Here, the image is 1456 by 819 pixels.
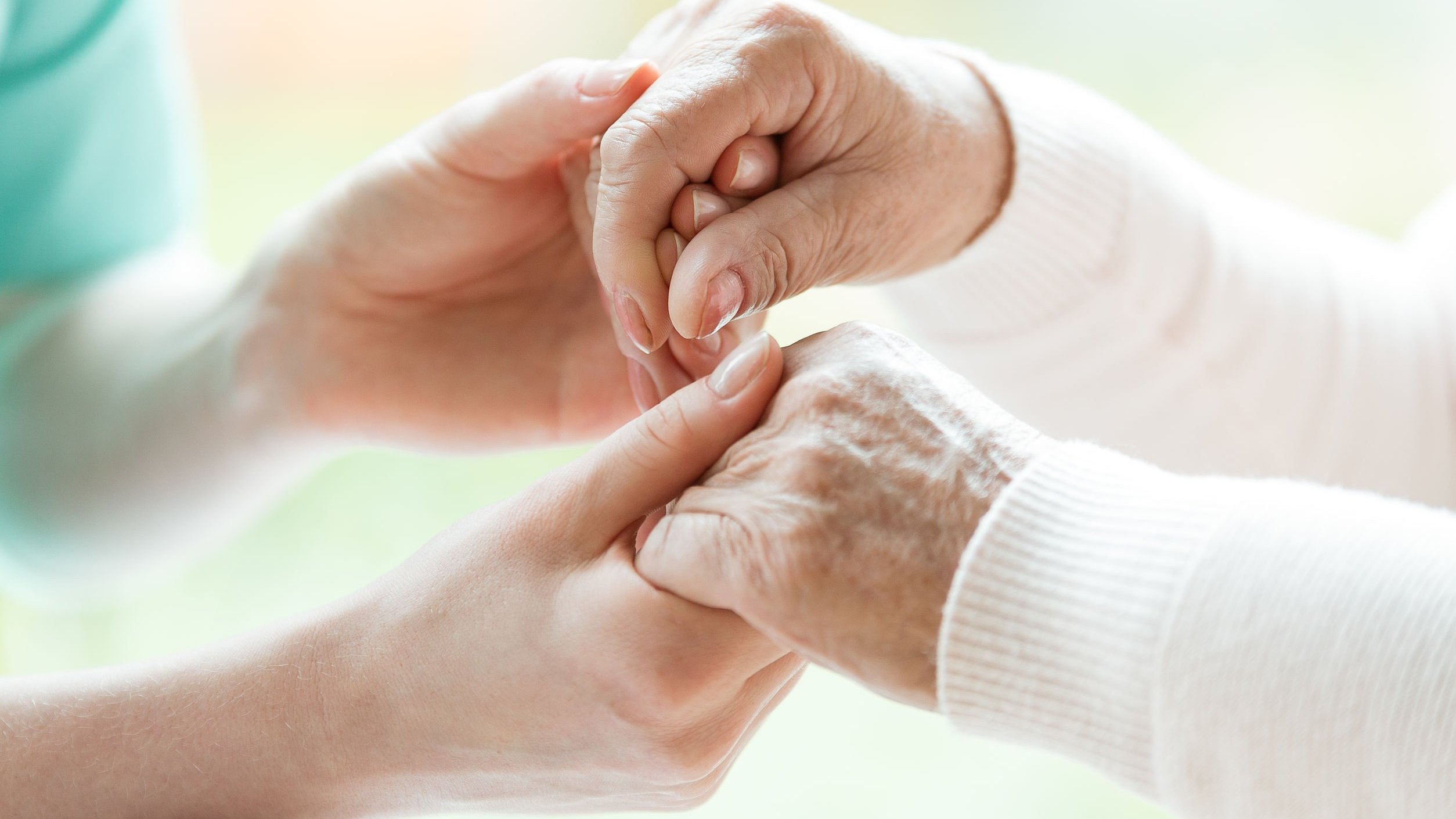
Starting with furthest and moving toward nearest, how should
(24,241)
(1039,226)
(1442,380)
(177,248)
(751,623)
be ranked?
(177,248)
(24,241)
(1442,380)
(1039,226)
(751,623)

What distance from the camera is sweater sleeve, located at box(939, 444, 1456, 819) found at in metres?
0.54

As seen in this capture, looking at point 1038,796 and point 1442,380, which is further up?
point 1442,380

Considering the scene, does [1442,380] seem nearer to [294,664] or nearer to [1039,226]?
[1039,226]

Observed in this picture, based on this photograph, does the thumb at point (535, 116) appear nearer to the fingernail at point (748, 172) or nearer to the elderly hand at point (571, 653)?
the fingernail at point (748, 172)

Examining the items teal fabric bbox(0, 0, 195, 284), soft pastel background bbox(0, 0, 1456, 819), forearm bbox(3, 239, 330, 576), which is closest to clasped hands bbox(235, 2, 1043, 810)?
forearm bbox(3, 239, 330, 576)

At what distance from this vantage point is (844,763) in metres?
1.86

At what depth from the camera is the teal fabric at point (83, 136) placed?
1239mm

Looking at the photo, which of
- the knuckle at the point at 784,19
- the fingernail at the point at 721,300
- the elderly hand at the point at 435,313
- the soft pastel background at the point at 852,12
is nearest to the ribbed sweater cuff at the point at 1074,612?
the fingernail at the point at 721,300

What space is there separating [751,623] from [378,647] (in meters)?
0.25

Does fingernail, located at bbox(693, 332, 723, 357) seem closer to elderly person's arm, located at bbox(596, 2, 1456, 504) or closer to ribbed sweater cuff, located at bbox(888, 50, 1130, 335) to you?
elderly person's arm, located at bbox(596, 2, 1456, 504)

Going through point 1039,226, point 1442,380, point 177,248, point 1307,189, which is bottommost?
point 1307,189

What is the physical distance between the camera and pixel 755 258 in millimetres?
773

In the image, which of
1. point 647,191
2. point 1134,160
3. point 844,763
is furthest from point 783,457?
point 844,763

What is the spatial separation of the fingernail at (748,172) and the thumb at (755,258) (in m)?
0.01
